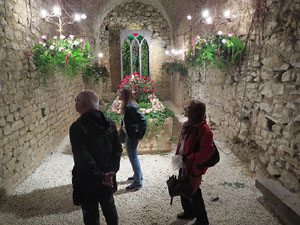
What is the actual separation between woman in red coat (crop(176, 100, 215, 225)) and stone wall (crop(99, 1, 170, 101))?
859 centimetres

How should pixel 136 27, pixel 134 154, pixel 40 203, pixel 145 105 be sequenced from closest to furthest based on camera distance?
pixel 40 203
pixel 134 154
pixel 145 105
pixel 136 27

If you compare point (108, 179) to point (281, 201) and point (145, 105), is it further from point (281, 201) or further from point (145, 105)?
point (145, 105)

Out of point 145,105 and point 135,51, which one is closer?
point 145,105

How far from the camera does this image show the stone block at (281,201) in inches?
84.5

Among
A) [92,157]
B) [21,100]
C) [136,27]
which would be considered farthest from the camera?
[136,27]

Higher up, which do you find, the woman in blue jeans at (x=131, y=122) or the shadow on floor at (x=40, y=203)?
the woman in blue jeans at (x=131, y=122)

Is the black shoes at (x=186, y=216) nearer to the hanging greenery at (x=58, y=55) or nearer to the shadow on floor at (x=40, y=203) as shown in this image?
the shadow on floor at (x=40, y=203)

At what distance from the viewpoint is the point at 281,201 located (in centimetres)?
231

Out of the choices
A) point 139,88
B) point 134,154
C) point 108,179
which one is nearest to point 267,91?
point 134,154

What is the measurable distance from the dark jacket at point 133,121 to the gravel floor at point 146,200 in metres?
0.89

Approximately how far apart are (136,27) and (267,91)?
8.33m

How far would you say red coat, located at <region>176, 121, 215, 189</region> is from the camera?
6.19 ft

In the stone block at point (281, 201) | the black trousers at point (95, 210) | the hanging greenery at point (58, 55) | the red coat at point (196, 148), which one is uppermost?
the hanging greenery at point (58, 55)

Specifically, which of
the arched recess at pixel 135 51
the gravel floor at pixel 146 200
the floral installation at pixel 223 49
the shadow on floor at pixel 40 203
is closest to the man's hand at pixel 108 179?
the gravel floor at pixel 146 200
